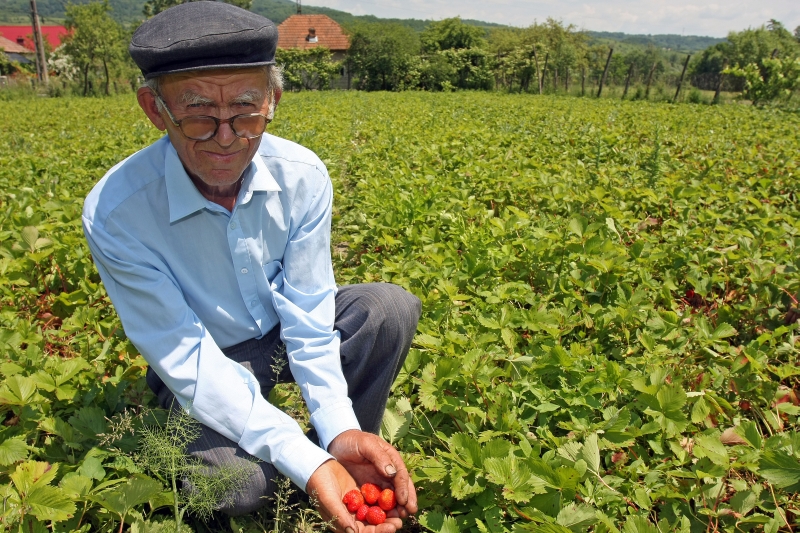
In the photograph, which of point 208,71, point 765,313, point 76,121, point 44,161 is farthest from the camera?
point 76,121

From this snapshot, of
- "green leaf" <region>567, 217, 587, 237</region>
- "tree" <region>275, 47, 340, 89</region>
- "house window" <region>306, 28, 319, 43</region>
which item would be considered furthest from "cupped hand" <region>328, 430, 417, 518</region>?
"house window" <region>306, 28, 319, 43</region>

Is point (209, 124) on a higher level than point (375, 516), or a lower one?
higher

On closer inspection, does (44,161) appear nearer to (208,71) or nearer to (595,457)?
(208,71)

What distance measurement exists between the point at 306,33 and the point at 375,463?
57.4 metres

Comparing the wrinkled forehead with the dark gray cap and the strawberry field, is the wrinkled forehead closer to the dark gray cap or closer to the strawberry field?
the dark gray cap

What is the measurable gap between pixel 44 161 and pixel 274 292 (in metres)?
6.10

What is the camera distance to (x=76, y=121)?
12930 mm

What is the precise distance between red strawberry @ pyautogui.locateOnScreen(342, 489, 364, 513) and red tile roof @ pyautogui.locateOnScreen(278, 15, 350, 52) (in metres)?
54.2

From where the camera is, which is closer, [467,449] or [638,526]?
[638,526]

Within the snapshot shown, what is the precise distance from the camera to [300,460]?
66.3 inches

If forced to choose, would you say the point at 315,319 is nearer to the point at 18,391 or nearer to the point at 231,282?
the point at 231,282

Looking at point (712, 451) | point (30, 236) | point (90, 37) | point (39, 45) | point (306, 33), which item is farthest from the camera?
point (306, 33)

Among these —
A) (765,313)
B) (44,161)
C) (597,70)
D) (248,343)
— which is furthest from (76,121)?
(597,70)

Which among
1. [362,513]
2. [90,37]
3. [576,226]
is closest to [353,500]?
[362,513]
